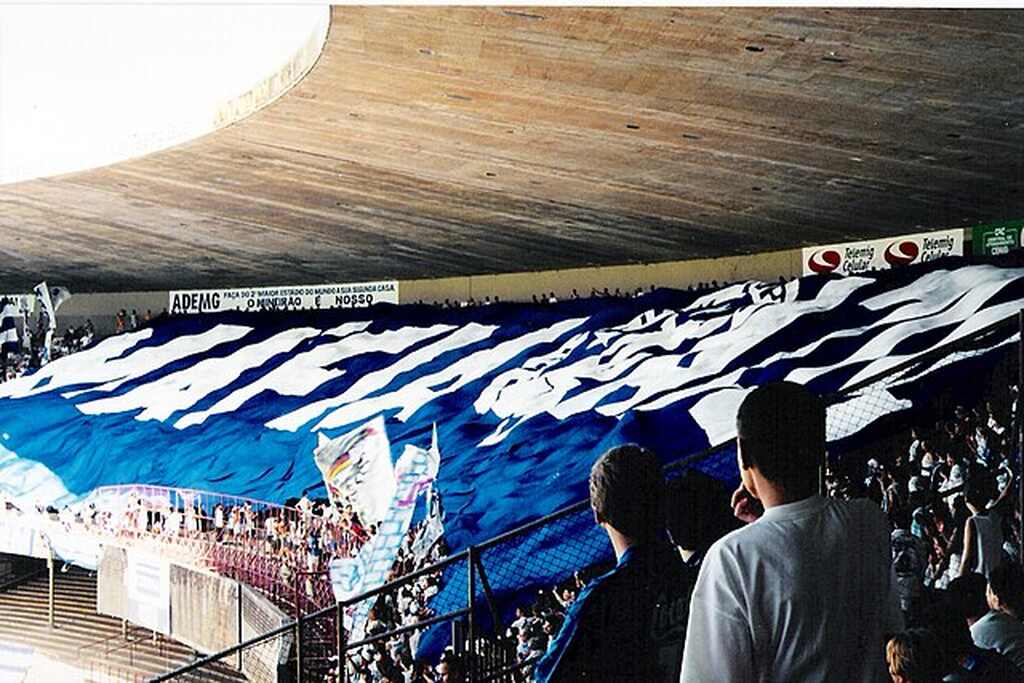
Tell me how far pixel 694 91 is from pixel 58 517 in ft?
31.9

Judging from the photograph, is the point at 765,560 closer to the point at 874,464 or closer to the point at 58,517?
the point at 874,464

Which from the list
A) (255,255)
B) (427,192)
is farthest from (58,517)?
(427,192)

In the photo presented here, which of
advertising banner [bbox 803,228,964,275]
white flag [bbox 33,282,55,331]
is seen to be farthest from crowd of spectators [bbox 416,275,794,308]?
white flag [bbox 33,282,55,331]

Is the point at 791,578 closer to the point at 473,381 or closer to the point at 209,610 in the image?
the point at 209,610

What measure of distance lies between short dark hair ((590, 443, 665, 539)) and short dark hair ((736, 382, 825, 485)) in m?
A: 0.26

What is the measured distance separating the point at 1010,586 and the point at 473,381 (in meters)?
8.44

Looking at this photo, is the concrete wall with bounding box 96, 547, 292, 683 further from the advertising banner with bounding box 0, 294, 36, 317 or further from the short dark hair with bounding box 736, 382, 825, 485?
the advertising banner with bounding box 0, 294, 36, 317

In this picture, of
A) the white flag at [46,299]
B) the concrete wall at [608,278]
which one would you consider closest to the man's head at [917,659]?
the concrete wall at [608,278]

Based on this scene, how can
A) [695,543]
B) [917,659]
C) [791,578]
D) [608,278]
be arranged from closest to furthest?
[791,578]
[695,543]
[917,659]
[608,278]

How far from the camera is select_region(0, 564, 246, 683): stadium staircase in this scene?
13195 millimetres

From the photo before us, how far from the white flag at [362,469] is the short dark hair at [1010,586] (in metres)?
6.48

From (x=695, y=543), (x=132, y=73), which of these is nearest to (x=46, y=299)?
(x=132, y=73)

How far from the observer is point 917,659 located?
2.23 m

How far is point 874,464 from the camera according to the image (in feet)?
17.0
